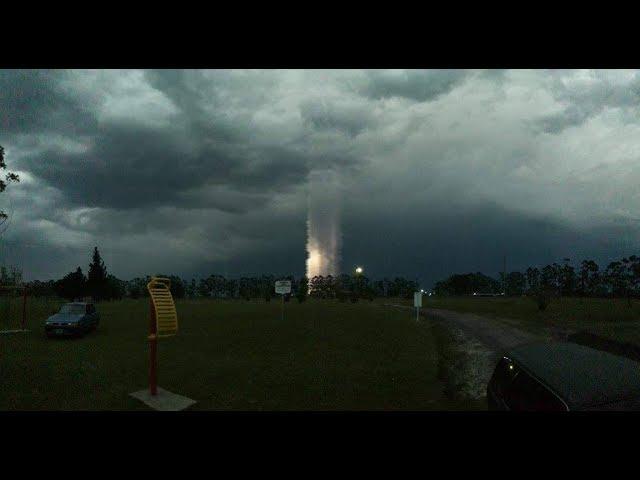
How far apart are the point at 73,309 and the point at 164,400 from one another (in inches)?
619

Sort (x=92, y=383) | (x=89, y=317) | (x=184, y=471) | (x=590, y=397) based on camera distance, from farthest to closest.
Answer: (x=89, y=317), (x=92, y=383), (x=590, y=397), (x=184, y=471)

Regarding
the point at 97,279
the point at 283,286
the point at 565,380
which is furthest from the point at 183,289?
the point at 565,380

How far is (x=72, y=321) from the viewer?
20.8 metres

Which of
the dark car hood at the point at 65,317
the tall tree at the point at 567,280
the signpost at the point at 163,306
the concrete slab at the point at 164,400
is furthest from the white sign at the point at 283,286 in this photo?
the tall tree at the point at 567,280

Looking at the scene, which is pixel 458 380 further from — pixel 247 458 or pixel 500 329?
pixel 500 329

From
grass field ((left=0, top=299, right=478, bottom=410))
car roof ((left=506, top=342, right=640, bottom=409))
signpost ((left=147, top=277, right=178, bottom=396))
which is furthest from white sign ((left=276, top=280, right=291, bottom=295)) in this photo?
car roof ((left=506, top=342, right=640, bottom=409))

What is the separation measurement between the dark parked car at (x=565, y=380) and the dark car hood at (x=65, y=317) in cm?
2219

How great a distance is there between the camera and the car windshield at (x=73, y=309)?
21922mm

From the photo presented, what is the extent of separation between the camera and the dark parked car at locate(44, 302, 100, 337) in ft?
67.0

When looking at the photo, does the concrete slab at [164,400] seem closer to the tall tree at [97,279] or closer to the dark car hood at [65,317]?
the dark car hood at [65,317]

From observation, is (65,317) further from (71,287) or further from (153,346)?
(71,287)
